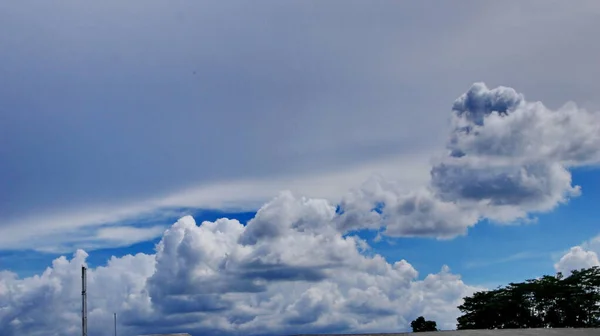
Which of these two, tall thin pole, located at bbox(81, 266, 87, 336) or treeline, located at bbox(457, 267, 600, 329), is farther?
treeline, located at bbox(457, 267, 600, 329)

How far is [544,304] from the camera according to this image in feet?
248

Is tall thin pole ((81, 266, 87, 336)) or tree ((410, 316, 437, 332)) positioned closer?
tall thin pole ((81, 266, 87, 336))

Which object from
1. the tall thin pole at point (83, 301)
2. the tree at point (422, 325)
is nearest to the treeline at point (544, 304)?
the tree at point (422, 325)

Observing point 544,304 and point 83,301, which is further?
point 544,304

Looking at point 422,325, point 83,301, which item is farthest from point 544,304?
point 83,301

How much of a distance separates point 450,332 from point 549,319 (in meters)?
34.5

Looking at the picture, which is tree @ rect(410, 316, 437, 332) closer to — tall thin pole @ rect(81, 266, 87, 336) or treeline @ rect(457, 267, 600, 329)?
treeline @ rect(457, 267, 600, 329)

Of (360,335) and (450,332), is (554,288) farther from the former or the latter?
(360,335)

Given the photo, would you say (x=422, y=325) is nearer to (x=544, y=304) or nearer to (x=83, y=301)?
(x=544, y=304)

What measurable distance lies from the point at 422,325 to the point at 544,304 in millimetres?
13290

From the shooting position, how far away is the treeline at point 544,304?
73000mm

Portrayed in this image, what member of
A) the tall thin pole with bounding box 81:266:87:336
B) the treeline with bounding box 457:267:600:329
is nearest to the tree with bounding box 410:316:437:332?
the treeline with bounding box 457:267:600:329

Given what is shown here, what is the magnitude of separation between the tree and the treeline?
145 inches

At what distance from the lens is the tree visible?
78000 mm
